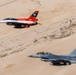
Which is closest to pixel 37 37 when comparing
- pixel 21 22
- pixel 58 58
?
pixel 21 22

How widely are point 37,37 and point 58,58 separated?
10.1m

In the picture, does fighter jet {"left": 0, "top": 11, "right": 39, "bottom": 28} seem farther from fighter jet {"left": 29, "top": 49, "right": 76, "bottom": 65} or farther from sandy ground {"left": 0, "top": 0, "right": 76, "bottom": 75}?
fighter jet {"left": 29, "top": 49, "right": 76, "bottom": 65}

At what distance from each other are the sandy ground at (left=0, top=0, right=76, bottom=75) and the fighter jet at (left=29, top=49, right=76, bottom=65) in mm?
566

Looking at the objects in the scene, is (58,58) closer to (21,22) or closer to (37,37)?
(37,37)

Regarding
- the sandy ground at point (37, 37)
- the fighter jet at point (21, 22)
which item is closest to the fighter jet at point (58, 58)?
the sandy ground at point (37, 37)

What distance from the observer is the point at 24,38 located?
165 feet

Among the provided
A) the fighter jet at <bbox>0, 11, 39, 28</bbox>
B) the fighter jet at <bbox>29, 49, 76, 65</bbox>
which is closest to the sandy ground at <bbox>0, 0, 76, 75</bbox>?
the fighter jet at <bbox>29, 49, 76, 65</bbox>

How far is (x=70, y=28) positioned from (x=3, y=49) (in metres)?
11.5

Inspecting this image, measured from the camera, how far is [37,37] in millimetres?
50562

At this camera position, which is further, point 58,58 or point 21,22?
point 21,22

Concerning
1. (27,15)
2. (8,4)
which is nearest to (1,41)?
(27,15)

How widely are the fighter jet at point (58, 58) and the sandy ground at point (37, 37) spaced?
57cm

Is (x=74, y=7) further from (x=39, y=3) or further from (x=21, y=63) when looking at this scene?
(x=21, y=63)

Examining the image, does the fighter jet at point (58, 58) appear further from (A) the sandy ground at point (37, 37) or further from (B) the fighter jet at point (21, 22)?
(B) the fighter jet at point (21, 22)
